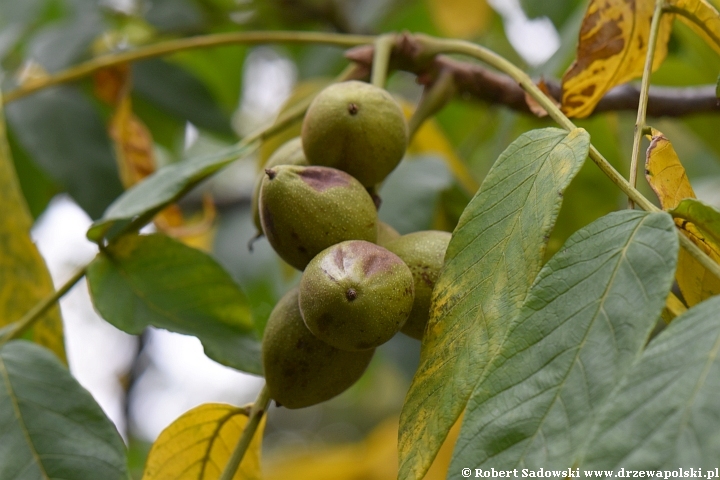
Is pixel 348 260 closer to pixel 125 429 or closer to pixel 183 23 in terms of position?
pixel 183 23

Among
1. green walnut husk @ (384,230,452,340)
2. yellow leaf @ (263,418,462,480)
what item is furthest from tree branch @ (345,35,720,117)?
yellow leaf @ (263,418,462,480)

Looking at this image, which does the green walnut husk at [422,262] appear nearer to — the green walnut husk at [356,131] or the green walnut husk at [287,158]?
the green walnut husk at [356,131]

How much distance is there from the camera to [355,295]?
0.93 m

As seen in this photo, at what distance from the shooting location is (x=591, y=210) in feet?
6.63

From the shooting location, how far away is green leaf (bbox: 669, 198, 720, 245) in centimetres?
87

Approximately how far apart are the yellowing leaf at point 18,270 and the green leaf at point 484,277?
0.86 metres

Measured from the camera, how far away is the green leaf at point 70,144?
1.92 meters

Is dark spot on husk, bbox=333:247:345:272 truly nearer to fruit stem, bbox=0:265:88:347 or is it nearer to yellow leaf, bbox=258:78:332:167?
fruit stem, bbox=0:265:88:347

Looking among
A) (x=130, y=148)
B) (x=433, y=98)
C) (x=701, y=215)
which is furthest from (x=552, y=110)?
(x=130, y=148)

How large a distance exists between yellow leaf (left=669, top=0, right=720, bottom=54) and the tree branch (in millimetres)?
291

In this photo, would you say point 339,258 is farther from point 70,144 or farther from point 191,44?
point 70,144

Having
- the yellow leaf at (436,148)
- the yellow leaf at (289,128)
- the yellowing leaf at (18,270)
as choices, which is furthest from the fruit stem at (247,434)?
the yellow leaf at (436,148)

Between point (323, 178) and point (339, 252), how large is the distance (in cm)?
15

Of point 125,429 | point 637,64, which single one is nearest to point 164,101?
point 637,64
